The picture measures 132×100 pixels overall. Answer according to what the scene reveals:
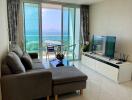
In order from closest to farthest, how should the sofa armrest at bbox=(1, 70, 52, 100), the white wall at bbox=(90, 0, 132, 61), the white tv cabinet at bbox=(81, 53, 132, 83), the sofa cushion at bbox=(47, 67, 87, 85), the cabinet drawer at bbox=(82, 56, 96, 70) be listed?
the sofa armrest at bbox=(1, 70, 52, 100) → the sofa cushion at bbox=(47, 67, 87, 85) → the white tv cabinet at bbox=(81, 53, 132, 83) → the white wall at bbox=(90, 0, 132, 61) → the cabinet drawer at bbox=(82, 56, 96, 70)

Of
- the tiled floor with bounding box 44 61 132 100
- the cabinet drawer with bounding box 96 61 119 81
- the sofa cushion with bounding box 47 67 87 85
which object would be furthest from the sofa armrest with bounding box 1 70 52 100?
the cabinet drawer with bounding box 96 61 119 81

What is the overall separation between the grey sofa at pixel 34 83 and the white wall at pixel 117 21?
2.06m

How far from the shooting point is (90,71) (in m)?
4.45

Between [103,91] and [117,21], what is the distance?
2.32 meters

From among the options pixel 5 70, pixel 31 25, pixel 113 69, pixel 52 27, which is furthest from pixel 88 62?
pixel 5 70

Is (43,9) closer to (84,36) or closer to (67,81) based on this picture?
(84,36)

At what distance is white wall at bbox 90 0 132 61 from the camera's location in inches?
149

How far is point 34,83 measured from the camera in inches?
90.7

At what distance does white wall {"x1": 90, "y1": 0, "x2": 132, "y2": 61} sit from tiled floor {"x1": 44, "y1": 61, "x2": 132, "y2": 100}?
96cm

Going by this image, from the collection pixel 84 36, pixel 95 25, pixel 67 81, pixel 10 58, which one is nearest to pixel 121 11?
pixel 95 25

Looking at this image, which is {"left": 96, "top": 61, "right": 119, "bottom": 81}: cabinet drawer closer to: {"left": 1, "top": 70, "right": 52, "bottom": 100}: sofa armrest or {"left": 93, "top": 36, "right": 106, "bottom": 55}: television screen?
→ {"left": 93, "top": 36, "right": 106, "bottom": 55}: television screen

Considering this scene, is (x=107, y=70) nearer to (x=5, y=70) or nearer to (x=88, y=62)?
(x=88, y=62)

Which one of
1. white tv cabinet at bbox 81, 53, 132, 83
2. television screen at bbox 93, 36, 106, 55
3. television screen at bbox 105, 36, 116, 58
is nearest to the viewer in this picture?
white tv cabinet at bbox 81, 53, 132, 83

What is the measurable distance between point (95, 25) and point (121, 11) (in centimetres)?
146
